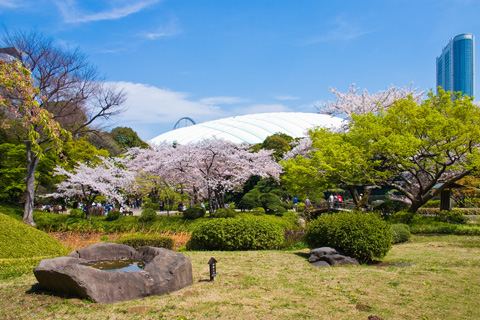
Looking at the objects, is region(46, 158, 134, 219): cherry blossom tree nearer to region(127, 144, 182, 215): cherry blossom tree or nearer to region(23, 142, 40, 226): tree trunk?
region(127, 144, 182, 215): cherry blossom tree

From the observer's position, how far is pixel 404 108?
16.4m

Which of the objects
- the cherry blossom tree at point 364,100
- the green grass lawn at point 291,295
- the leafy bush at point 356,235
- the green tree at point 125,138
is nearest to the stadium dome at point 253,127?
the green tree at point 125,138

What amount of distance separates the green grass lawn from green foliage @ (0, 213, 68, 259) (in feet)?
4.30

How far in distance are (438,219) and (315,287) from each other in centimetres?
1277

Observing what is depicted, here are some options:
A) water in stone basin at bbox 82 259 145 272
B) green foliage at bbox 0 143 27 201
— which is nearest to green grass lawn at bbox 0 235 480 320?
water in stone basin at bbox 82 259 145 272

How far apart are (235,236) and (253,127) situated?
4706cm

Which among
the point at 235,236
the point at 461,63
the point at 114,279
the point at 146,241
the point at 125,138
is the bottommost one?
the point at 146,241

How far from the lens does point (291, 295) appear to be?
19.5ft

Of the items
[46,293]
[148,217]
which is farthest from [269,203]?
[46,293]

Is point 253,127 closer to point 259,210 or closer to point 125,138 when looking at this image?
point 125,138

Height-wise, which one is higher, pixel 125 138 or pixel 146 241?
pixel 125 138

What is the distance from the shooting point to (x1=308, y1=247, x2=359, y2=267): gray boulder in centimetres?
847

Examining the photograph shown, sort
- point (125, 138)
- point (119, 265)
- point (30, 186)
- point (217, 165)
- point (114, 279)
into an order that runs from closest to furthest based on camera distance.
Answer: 1. point (114, 279)
2. point (119, 265)
3. point (30, 186)
4. point (217, 165)
5. point (125, 138)

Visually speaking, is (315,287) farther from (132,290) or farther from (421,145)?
(421,145)
